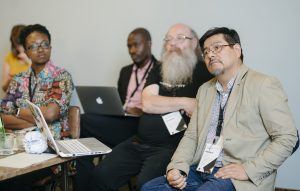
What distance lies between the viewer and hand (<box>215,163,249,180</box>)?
1.88m

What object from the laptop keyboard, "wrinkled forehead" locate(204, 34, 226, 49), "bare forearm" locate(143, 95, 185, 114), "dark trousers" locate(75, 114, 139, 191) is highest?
"wrinkled forehead" locate(204, 34, 226, 49)

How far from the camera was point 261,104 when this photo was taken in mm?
1923

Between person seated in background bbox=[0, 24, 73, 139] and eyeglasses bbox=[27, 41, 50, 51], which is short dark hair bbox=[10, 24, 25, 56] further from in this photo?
eyeglasses bbox=[27, 41, 50, 51]

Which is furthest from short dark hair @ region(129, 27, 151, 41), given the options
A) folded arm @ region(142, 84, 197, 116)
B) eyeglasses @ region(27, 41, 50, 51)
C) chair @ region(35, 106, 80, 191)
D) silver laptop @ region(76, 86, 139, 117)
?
chair @ region(35, 106, 80, 191)

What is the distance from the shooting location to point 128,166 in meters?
2.63

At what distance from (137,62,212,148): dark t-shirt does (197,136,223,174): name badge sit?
0.52 metres

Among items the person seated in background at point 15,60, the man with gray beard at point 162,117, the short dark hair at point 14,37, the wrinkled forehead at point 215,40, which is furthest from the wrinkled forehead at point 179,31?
the short dark hair at point 14,37

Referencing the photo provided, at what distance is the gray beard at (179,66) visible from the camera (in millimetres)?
2748

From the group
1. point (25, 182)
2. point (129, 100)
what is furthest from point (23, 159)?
point (129, 100)

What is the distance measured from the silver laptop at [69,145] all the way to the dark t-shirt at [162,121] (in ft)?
1.78

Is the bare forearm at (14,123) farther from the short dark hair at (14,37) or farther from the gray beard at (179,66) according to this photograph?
the short dark hair at (14,37)

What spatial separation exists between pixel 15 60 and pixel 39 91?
221 cm

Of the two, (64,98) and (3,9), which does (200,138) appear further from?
(3,9)

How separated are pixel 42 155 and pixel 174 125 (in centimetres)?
100
